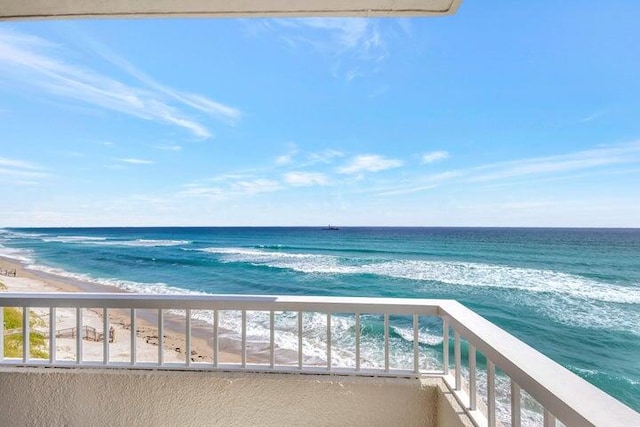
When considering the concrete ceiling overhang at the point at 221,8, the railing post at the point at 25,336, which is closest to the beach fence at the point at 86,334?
the railing post at the point at 25,336

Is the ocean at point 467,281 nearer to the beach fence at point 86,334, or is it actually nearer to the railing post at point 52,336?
the beach fence at point 86,334

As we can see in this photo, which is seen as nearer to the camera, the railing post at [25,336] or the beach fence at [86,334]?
the railing post at [25,336]

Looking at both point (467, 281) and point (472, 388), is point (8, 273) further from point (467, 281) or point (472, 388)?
point (467, 281)

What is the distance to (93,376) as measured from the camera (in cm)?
142

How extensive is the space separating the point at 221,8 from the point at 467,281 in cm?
1225

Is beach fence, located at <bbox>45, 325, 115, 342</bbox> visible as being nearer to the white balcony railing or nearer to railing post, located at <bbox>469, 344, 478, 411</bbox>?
the white balcony railing

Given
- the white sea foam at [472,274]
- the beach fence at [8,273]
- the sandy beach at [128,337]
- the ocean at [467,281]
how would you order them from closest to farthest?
the sandy beach at [128,337], the ocean at [467,281], the white sea foam at [472,274], the beach fence at [8,273]

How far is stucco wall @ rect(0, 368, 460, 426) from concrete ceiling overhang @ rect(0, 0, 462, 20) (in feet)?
4.77

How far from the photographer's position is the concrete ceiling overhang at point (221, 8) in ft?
3.68

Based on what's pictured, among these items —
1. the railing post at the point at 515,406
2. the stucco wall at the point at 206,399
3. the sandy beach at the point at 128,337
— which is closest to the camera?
the railing post at the point at 515,406

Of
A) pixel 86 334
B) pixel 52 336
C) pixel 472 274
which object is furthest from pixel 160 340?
pixel 472 274

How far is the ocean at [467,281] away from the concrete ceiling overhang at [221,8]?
4.81 metres

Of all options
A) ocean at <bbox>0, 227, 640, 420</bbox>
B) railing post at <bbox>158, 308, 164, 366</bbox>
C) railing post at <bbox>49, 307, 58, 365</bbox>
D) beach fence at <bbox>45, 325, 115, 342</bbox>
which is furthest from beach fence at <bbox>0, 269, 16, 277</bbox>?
railing post at <bbox>158, 308, 164, 366</bbox>

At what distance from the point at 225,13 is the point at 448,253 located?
19.1 m
